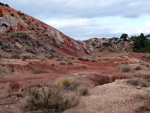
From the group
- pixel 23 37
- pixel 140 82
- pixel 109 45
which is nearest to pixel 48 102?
pixel 140 82

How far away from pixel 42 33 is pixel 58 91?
3400cm

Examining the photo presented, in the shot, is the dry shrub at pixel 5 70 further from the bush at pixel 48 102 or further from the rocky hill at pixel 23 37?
the rocky hill at pixel 23 37

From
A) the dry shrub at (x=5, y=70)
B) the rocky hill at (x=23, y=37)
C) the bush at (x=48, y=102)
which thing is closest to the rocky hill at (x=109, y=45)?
the rocky hill at (x=23, y=37)

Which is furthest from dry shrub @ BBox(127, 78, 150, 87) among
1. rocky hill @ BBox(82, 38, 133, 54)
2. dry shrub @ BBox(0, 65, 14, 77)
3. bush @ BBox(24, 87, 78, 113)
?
rocky hill @ BBox(82, 38, 133, 54)

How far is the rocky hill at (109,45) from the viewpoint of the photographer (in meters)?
70.1

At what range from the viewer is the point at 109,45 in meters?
73.0

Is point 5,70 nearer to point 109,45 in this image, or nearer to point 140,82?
point 140,82

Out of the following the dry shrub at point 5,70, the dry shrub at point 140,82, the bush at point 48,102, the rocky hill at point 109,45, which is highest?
the rocky hill at point 109,45

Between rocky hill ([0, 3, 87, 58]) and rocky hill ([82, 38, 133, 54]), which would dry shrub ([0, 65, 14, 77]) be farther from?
rocky hill ([82, 38, 133, 54])

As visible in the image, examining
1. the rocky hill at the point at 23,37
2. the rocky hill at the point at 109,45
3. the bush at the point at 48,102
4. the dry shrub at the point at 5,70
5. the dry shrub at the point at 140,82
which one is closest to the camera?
the bush at the point at 48,102

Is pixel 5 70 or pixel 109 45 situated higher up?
pixel 109 45

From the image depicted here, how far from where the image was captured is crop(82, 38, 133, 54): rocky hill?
70125mm

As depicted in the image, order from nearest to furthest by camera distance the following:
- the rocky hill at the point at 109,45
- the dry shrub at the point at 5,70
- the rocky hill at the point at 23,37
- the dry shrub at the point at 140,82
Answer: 1. the dry shrub at the point at 140,82
2. the dry shrub at the point at 5,70
3. the rocky hill at the point at 23,37
4. the rocky hill at the point at 109,45

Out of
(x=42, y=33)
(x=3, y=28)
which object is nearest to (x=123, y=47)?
(x=42, y=33)
